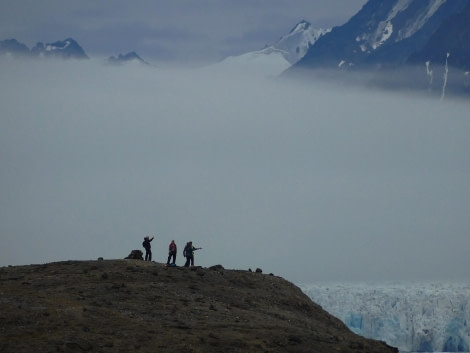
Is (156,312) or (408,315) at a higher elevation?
(408,315)

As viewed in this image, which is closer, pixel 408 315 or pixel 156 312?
pixel 156 312

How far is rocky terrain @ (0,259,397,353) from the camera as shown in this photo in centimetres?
4403

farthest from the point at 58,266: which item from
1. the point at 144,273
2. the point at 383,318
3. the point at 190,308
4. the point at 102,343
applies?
the point at 383,318

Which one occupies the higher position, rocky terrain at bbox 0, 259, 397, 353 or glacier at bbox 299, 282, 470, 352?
glacier at bbox 299, 282, 470, 352

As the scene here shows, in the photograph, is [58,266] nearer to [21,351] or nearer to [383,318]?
[21,351]

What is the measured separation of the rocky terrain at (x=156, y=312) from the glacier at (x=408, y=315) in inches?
2806

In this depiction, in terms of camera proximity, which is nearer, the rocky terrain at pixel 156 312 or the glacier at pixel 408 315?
the rocky terrain at pixel 156 312

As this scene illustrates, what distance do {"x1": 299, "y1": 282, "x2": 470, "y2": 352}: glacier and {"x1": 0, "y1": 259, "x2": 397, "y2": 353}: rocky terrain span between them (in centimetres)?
7128

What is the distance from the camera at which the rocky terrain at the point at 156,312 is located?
144 ft

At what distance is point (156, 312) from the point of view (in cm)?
4891

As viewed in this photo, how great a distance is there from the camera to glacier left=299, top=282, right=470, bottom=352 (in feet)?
424

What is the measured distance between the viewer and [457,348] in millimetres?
129375

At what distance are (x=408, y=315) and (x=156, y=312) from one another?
86.2 metres

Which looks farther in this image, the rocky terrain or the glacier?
the glacier
